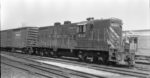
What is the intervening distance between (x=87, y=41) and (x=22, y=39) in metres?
12.4

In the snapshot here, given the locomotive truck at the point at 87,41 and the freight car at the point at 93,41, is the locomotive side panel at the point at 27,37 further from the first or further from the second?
the freight car at the point at 93,41

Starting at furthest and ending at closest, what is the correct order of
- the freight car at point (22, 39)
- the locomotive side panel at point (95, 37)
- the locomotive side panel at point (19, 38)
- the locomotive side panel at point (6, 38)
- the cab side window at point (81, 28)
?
the locomotive side panel at point (6, 38)
the locomotive side panel at point (19, 38)
the freight car at point (22, 39)
the cab side window at point (81, 28)
the locomotive side panel at point (95, 37)

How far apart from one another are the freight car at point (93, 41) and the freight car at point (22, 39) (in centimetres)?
575

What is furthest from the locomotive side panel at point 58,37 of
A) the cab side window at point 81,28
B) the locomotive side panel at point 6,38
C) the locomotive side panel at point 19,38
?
the locomotive side panel at point 6,38

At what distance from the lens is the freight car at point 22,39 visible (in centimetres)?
2389

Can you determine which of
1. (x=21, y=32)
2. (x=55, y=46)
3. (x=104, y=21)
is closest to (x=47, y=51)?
(x=55, y=46)

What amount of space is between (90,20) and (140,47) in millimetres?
8661

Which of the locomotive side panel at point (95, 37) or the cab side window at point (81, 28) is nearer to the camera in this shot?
the locomotive side panel at point (95, 37)

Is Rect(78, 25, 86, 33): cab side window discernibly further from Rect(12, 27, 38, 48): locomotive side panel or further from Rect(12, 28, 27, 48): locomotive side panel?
Rect(12, 28, 27, 48): locomotive side panel

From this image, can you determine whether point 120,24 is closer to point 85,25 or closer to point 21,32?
point 85,25

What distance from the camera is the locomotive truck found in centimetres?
1383

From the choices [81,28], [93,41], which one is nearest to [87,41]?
[93,41]

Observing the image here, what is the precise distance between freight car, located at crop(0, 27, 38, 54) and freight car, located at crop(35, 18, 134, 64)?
5.75 meters

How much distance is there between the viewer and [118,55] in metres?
13.1
